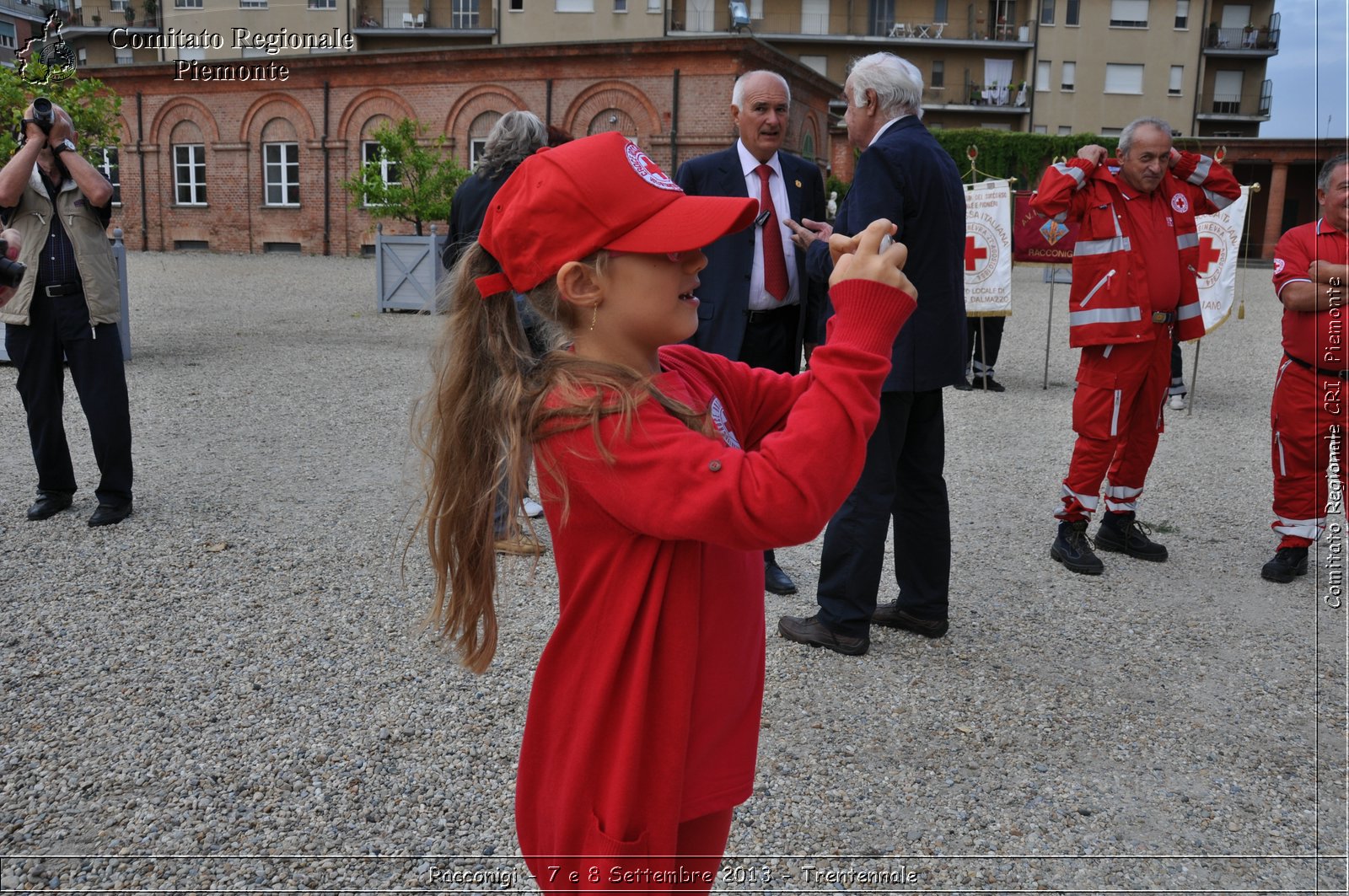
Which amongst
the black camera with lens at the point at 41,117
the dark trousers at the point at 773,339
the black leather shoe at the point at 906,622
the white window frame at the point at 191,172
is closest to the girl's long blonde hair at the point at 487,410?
the black leather shoe at the point at 906,622

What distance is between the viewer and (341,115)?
34562mm

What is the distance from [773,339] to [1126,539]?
7.84 ft

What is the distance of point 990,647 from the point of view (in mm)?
4316

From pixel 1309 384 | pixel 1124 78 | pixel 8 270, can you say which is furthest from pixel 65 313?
pixel 1124 78

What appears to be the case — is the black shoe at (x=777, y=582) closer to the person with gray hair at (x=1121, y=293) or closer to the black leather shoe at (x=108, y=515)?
the person with gray hair at (x=1121, y=293)

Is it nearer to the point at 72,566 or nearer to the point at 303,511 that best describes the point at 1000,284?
the point at 303,511

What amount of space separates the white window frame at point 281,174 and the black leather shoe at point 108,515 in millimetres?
32643

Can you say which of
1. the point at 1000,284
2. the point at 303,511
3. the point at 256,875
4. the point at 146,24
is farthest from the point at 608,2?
the point at 256,875

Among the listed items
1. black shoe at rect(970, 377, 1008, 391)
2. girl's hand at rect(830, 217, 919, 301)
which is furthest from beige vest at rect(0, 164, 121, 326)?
black shoe at rect(970, 377, 1008, 391)

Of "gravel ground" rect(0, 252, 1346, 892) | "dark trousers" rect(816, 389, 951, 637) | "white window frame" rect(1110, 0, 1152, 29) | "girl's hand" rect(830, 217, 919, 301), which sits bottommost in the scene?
"gravel ground" rect(0, 252, 1346, 892)

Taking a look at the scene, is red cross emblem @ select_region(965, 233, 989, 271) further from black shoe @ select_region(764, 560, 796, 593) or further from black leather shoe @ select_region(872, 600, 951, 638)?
A: black leather shoe @ select_region(872, 600, 951, 638)

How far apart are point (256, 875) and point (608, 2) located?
48.6 metres

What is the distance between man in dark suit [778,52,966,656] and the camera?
397 centimetres

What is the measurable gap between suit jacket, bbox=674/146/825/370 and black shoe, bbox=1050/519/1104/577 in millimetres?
1782
